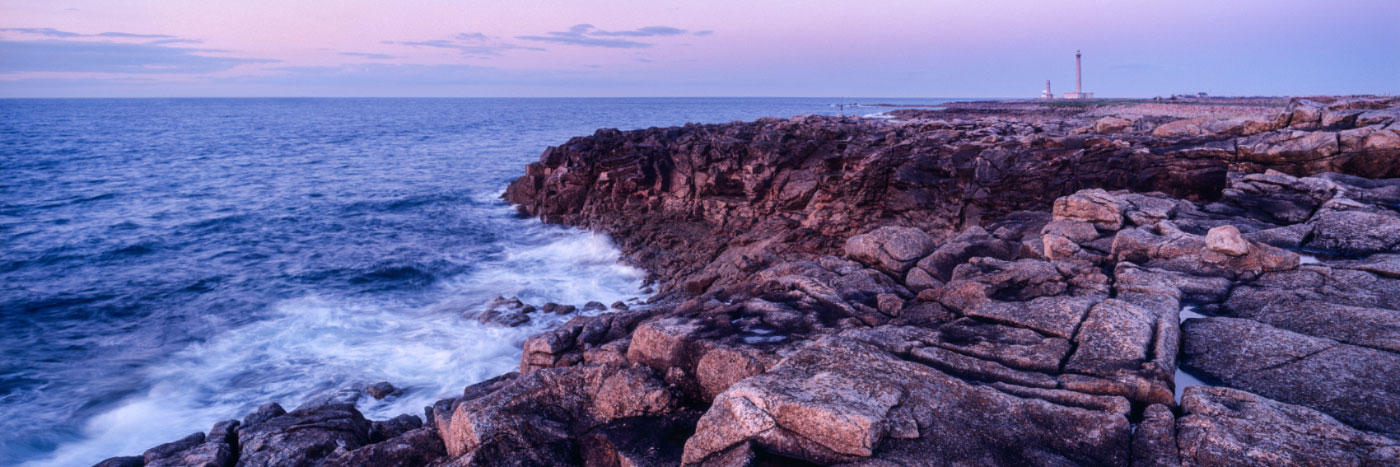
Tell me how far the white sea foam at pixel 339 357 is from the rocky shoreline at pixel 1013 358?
87.8 inches

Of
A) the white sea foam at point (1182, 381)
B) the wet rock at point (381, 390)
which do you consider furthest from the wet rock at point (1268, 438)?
the wet rock at point (381, 390)

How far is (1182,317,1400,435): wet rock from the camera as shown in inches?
251

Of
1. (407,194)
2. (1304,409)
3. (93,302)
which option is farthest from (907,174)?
(407,194)

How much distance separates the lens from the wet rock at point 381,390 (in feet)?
50.7

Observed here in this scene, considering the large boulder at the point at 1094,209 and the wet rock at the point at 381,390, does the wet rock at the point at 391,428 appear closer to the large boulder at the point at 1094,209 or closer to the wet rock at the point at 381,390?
the wet rock at the point at 381,390

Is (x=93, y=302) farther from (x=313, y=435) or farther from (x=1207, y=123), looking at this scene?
(x=1207, y=123)

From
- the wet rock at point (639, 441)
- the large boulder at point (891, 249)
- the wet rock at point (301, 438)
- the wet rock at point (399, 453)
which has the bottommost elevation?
the wet rock at point (301, 438)

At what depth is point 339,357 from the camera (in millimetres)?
18109

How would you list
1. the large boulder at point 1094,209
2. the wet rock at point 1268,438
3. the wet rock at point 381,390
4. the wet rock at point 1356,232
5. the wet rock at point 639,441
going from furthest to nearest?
1. the wet rock at point 381,390
2. the large boulder at point 1094,209
3. the wet rock at point 1356,232
4. the wet rock at point 639,441
5. the wet rock at point 1268,438

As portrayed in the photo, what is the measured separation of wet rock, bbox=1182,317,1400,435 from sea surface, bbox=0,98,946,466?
14.9 m

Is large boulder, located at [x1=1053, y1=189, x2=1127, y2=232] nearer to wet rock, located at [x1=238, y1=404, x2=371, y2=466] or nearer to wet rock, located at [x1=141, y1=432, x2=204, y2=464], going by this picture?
wet rock, located at [x1=238, y1=404, x2=371, y2=466]

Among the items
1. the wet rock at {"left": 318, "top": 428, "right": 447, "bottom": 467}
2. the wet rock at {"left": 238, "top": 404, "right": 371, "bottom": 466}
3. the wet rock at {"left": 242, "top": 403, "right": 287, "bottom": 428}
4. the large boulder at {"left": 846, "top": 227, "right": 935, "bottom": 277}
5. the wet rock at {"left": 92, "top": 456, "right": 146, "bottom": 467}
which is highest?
the large boulder at {"left": 846, "top": 227, "right": 935, "bottom": 277}

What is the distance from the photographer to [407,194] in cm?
4619

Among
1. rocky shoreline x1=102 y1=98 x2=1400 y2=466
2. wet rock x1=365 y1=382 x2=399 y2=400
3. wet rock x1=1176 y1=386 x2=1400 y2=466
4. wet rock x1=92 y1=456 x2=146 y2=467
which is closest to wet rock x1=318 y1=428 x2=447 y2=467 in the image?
rocky shoreline x1=102 y1=98 x2=1400 y2=466
